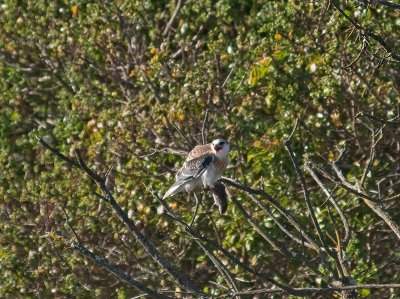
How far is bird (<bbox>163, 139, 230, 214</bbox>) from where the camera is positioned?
5535 millimetres

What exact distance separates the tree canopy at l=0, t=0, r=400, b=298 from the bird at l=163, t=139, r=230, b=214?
0.29 metres

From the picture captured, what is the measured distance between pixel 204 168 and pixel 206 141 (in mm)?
765

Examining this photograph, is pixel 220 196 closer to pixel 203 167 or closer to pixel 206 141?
pixel 203 167

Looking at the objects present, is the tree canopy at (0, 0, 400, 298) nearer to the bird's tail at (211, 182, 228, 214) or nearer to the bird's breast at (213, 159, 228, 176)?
the bird's breast at (213, 159, 228, 176)

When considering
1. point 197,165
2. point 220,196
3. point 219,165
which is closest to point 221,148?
point 219,165

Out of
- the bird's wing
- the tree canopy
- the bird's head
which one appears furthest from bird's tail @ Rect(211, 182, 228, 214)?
the tree canopy

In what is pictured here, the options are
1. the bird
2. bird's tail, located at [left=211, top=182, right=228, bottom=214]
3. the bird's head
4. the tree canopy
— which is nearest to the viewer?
bird's tail, located at [left=211, top=182, right=228, bottom=214]

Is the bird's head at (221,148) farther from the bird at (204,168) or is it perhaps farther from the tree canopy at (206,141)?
the tree canopy at (206,141)

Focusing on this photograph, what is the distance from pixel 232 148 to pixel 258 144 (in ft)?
0.83

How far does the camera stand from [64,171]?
295 inches

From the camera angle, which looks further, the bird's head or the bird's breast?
the bird's head

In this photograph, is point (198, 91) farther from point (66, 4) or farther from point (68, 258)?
point (66, 4)

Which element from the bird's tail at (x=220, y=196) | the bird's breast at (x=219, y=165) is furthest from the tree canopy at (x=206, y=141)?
the bird's tail at (x=220, y=196)

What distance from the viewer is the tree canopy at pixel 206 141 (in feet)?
21.1
